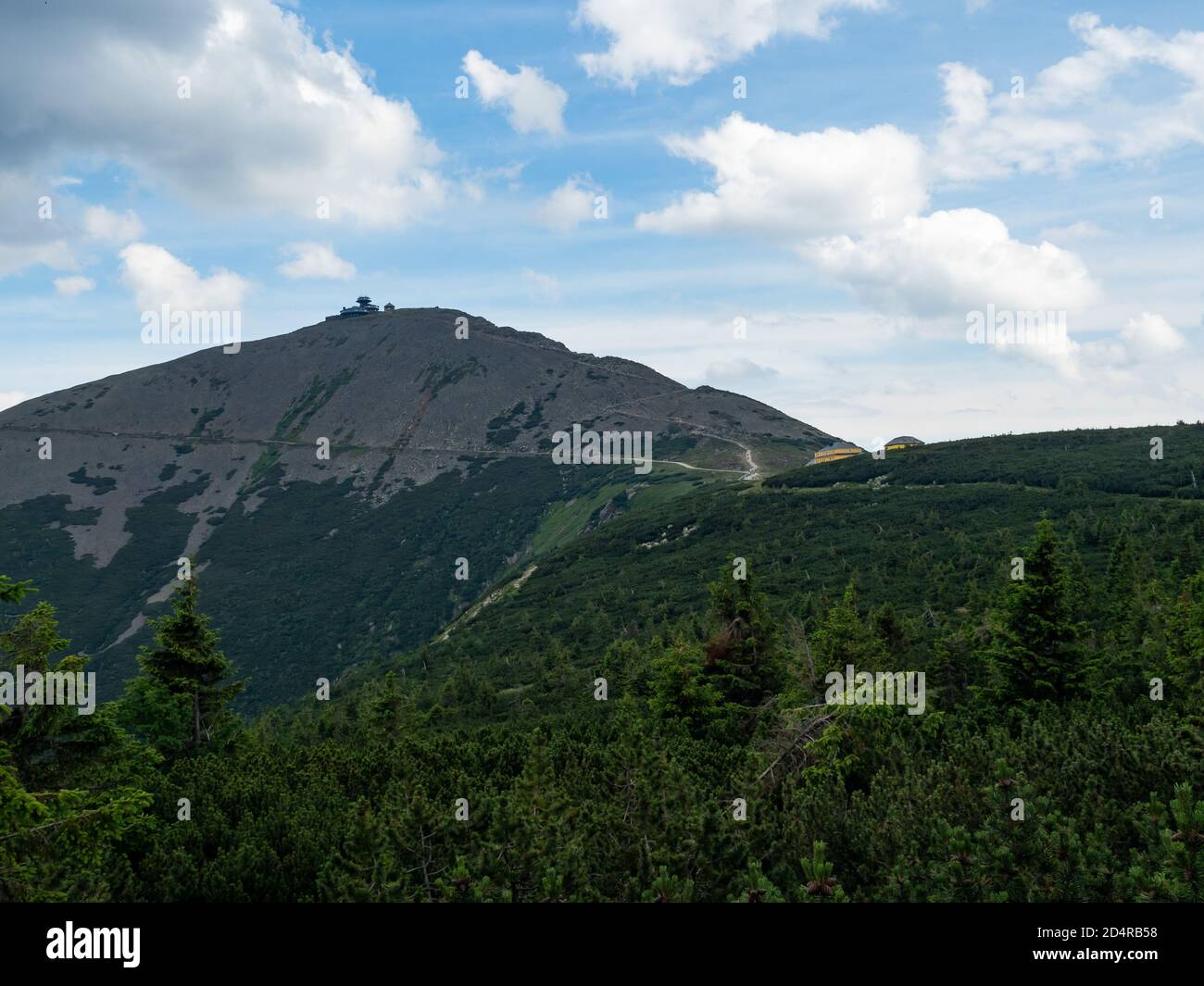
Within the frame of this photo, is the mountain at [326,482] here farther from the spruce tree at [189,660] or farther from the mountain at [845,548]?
the spruce tree at [189,660]

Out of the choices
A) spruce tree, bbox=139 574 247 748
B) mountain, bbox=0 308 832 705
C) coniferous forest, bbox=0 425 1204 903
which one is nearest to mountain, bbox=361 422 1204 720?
coniferous forest, bbox=0 425 1204 903

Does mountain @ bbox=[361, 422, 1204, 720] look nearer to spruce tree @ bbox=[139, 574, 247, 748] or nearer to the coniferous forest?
the coniferous forest

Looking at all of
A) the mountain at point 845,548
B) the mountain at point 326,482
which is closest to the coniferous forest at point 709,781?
the mountain at point 845,548

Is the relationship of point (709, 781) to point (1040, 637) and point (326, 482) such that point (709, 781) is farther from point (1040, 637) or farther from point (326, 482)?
point (326, 482)

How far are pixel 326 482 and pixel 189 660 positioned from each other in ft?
445

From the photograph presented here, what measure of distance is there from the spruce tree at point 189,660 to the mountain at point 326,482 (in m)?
70.2

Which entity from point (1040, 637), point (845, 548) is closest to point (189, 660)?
point (1040, 637)

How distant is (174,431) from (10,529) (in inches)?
1688

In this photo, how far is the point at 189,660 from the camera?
21.1 metres

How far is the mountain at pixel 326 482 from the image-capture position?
107500mm

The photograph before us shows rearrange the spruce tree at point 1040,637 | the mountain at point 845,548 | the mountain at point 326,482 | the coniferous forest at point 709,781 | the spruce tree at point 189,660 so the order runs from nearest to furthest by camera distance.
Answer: the coniferous forest at point 709,781 → the spruce tree at point 1040,637 → the spruce tree at point 189,660 → the mountain at point 845,548 → the mountain at point 326,482
